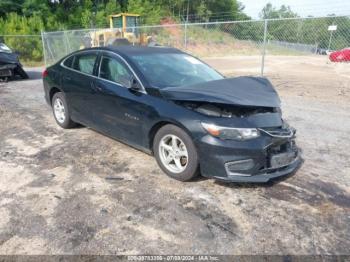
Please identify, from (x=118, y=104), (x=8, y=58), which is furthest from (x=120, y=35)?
(x=118, y=104)

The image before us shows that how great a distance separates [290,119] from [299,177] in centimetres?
288

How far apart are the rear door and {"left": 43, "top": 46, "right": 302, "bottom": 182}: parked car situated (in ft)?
0.06

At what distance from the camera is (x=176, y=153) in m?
4.01

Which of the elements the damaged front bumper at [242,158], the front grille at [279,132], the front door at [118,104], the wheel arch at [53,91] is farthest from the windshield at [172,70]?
the wheel arch at [53,91]

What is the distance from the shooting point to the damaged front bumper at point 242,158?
3578mm

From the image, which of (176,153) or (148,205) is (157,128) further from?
(148,205)

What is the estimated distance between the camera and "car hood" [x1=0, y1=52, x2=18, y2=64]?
11781 millimetres

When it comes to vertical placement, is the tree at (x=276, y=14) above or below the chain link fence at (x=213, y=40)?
above

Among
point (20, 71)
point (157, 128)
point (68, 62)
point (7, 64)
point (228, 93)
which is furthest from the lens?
point (20, 71)

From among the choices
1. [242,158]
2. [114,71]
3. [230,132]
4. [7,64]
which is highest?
[114,71]

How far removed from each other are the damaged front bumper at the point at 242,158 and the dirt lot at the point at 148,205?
224 millimetres

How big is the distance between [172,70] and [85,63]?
155cm

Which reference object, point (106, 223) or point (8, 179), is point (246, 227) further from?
point (8, 179)

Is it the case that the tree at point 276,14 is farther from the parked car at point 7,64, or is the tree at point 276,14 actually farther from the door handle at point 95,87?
the door handle at point 95,87
